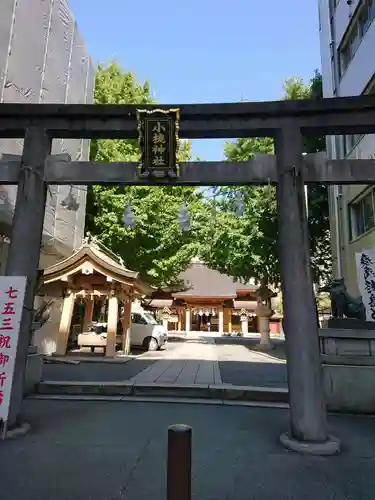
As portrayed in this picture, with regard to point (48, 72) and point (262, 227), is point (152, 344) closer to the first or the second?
point (262, 227)

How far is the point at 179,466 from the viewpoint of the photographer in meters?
2.57

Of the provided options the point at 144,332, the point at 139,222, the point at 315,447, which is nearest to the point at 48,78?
the point at 139,222

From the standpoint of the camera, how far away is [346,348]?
692 cm

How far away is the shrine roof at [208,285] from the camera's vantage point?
3316cm

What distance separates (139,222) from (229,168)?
1417 centimetres

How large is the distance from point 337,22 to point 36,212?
55.5 feet

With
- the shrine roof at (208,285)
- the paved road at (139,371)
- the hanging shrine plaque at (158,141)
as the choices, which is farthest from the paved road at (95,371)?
the shrine roof at (208,285)

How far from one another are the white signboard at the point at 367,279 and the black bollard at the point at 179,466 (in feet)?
19.5

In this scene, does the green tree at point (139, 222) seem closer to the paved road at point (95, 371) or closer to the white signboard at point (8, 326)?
the paved road at point (95, 371)

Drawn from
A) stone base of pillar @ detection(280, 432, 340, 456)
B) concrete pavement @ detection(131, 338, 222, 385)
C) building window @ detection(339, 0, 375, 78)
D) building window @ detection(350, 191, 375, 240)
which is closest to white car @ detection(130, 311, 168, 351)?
concrete pavement @ detection(131, 338, 222, 385)

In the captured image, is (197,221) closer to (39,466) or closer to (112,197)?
(112,197)

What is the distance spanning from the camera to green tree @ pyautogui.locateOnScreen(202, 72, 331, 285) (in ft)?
62.6

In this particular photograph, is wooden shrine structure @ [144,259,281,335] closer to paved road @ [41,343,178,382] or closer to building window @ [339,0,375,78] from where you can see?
paved road @ [41,343,178,382]

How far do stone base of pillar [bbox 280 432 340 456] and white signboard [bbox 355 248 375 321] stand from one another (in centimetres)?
Answer: 323
